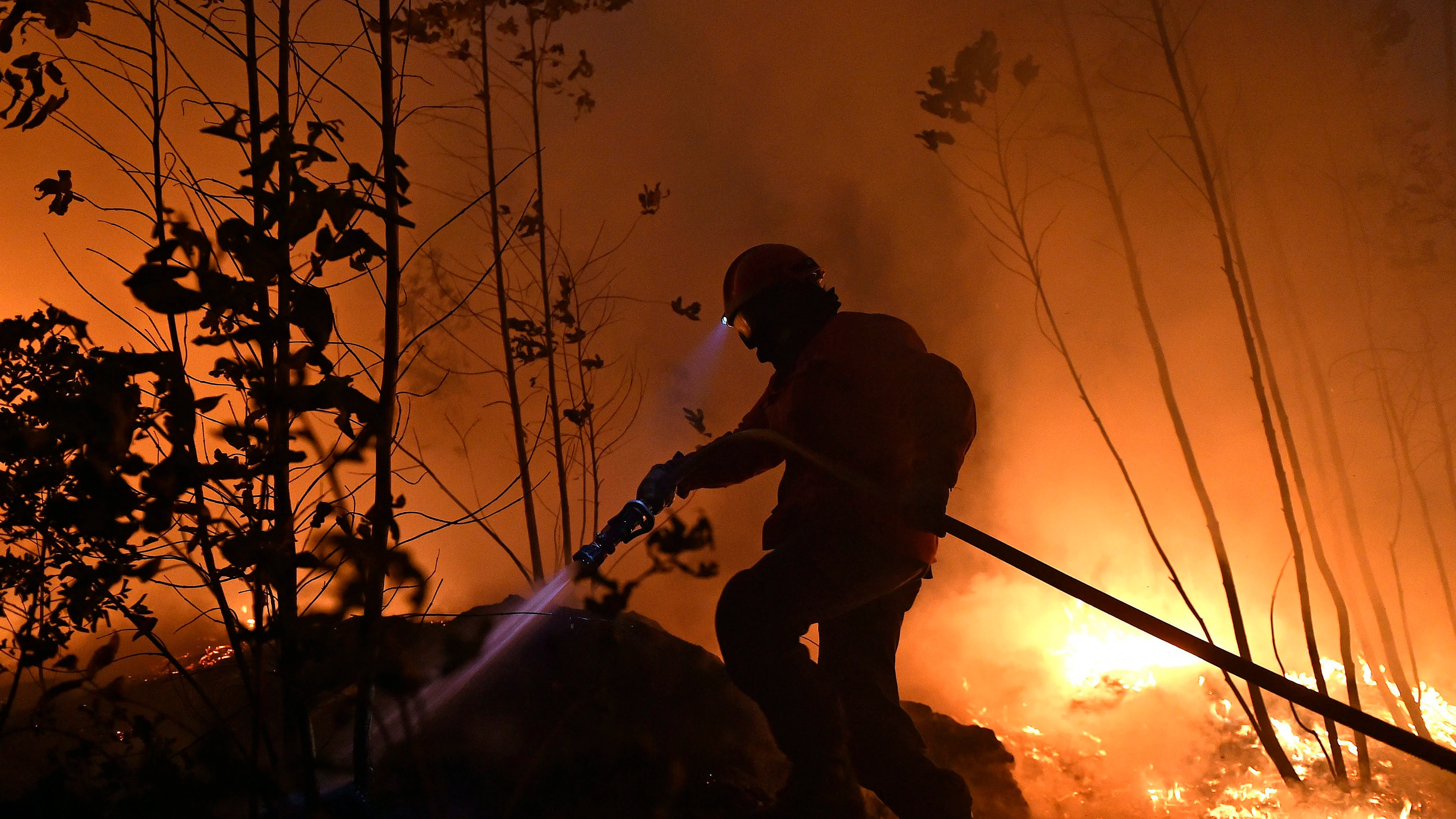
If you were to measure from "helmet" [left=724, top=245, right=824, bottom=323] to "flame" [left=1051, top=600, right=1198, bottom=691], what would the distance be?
4447 millimetres

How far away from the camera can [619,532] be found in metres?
2.34

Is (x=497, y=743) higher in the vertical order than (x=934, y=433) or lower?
lower

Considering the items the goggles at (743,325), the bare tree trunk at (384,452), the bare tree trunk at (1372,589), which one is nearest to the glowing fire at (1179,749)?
the bare tree trunk at (1372,589)

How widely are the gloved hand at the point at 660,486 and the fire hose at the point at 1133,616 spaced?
0.14ft

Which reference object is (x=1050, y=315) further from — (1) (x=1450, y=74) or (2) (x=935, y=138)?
(1) (x=1450, y=74)

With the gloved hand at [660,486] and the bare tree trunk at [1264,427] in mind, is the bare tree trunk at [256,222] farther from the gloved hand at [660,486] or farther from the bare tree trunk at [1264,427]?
the bare tree trunk at [1264,427]

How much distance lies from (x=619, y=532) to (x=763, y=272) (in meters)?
1.19

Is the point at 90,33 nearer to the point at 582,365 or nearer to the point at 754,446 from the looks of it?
the point at 754,446

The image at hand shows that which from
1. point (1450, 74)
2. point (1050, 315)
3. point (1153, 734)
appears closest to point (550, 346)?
point (1050, 315)

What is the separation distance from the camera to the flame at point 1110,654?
18.8ft

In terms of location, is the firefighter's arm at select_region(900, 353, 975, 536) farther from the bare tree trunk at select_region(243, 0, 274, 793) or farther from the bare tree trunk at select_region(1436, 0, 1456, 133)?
the bare tree trunk at select_region(1436, 0, 1456, 133)

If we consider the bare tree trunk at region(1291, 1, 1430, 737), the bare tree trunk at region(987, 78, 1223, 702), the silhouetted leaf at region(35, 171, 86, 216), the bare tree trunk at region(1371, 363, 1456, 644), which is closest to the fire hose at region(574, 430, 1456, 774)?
the silhouetted leaf at region(35, 171, 86, 216)

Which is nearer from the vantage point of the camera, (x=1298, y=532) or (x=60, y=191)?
(x=60, y=191)

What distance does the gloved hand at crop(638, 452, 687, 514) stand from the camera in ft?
8.39
